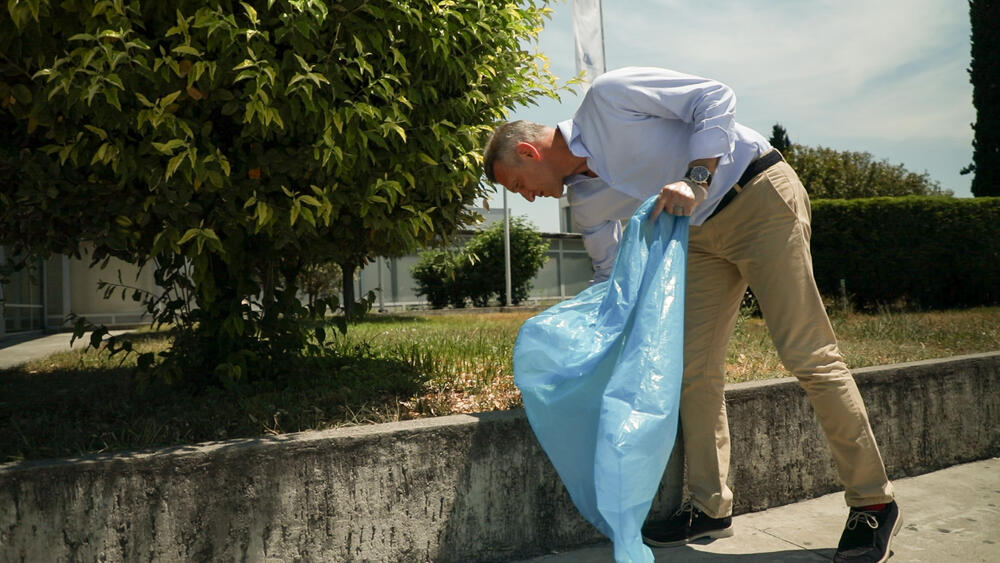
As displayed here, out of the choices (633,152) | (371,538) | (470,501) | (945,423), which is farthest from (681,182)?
(945,423)

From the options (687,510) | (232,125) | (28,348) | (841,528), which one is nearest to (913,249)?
(841,528)

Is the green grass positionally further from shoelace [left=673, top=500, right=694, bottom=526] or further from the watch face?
the watch face

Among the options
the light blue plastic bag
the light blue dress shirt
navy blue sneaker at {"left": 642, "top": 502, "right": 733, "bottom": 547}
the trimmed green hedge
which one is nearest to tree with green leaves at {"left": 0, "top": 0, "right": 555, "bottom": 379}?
the light blue dress shirt

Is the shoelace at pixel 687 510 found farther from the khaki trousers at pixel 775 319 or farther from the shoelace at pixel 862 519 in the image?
the shoelace at pixel 862 519

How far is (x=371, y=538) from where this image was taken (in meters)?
2.55

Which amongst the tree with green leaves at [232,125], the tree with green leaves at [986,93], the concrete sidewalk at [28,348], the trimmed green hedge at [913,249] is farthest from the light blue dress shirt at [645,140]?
the tree with green leaves at [986,93]

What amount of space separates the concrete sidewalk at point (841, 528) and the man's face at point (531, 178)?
1433mm

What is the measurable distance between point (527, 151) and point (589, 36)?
46.6 ft

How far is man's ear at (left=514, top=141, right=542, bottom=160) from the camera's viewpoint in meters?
2.63

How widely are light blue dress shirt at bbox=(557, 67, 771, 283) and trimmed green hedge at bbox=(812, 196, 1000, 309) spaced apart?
1064 centimetres

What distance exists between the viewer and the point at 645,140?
2541 millimetres

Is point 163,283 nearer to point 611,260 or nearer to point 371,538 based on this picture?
point 371,538

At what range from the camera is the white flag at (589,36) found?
1547 cm

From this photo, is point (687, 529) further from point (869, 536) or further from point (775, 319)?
point (775, 319)
